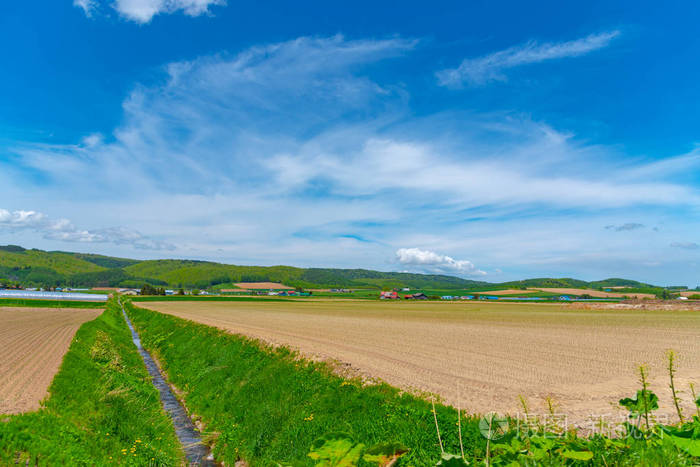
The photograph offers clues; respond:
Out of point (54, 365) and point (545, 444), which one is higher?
point (545, 444)

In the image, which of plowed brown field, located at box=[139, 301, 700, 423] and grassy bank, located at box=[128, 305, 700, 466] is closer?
grassy bank, located at box=[128, 305, 700, 466]

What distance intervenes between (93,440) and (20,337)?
104ft

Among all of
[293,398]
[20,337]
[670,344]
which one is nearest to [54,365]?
[293,398]

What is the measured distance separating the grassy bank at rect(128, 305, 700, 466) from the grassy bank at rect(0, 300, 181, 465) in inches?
93.6

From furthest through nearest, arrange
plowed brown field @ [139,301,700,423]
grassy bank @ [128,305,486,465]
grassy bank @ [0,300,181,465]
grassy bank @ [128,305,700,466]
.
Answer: plowed brown field @ [139,301,700,423], grassy bank @ [128,305,486,465], grassy bank @ [0,300,181,465], grassy bank @ [128,305,700,466]

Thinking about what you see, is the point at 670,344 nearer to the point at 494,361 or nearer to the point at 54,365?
the point at 494,361

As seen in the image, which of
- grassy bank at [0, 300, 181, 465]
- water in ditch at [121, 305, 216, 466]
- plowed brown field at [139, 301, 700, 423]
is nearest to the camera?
grassy bank at [0, 300, 181, 465]

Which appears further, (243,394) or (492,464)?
(243,394)

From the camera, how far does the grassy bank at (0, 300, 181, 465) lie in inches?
458

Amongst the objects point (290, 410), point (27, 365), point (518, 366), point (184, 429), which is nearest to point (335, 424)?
point (290, 410)

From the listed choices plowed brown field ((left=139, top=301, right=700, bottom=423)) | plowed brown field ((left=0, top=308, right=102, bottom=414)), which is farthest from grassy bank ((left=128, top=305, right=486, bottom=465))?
plowed brown field ((left=0, top=308, right=102, bottom=414))

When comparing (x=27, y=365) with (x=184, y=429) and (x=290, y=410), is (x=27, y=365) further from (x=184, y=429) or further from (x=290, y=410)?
(x=290, y=410)

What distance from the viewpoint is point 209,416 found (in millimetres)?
19891

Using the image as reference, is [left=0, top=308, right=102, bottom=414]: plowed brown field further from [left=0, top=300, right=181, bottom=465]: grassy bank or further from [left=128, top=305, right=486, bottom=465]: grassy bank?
[left=128, top=305, right=486, bottom=465]: grassy bank
